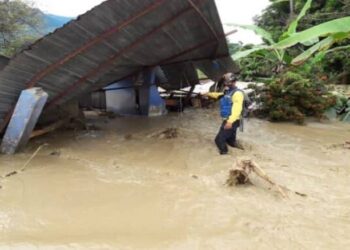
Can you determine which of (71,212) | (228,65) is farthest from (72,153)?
(228,65)

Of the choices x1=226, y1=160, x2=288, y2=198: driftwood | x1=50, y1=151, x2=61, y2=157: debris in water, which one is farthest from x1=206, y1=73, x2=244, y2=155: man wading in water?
x1=50, y1=151, x2=61, y2=157: debris in water

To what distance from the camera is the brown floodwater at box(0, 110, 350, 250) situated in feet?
12.7

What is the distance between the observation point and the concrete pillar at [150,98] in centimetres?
1180

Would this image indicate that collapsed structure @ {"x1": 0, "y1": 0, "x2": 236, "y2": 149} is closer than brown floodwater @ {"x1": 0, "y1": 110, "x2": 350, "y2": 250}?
No

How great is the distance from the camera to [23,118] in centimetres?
688

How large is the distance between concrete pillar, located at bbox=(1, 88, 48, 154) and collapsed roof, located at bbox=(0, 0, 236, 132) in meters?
0.28

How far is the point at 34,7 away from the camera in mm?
16719

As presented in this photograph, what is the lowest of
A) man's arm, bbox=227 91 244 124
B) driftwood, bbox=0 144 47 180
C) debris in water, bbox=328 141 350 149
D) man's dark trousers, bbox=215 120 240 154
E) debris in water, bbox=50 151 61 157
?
debris in water, bbox=328 141 350 149

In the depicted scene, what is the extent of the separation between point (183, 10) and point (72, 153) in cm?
318

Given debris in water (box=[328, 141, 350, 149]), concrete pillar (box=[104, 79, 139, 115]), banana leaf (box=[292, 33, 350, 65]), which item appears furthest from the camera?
concrete pillar (box=[104, 79, 139, 115])

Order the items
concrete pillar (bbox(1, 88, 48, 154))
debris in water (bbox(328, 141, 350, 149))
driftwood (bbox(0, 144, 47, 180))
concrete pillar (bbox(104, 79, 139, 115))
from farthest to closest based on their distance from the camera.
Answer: concrete pillar (bbox(104, 79, 139, 115))
debris in water (bbox(328, 141, 350, 149))
concrete pillar (bbox(1, 88, 48, 154))
driftwood (bbox(0, 144, 47, 180))

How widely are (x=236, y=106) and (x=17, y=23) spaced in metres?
11.7

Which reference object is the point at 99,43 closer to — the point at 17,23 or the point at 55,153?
the point at 55,153

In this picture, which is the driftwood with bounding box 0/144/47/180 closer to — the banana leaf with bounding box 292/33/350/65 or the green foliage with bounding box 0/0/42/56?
the banana leaf with bounding box 292/33/350/65
